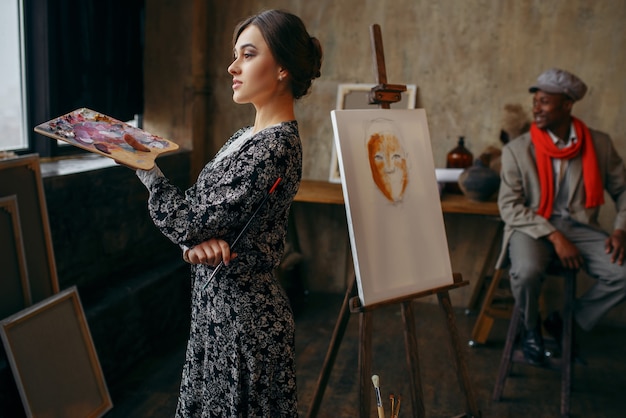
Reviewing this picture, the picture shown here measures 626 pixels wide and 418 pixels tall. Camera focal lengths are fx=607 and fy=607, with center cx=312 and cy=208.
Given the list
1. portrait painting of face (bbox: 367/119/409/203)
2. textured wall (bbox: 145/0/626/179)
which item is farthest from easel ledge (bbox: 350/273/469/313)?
textured wall (bbox: 145/0/626/179)

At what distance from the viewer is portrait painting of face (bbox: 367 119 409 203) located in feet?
7.11

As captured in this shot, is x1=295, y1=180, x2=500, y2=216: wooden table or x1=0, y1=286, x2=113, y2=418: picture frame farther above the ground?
x1=295, y1=180, x2=500, y2=216: wooden table

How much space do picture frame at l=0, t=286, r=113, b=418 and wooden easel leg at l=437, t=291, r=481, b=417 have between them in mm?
1446

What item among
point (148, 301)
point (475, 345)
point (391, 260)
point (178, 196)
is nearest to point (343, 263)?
point (475, 345)

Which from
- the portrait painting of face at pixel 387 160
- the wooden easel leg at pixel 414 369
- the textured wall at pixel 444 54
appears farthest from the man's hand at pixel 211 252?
the textured wall at pixel 444 54

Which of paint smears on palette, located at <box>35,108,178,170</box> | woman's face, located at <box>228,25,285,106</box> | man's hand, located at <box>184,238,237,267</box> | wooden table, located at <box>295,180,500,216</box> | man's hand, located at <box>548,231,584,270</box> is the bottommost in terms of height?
man's hand, located at <box>548,231,584,270</box>

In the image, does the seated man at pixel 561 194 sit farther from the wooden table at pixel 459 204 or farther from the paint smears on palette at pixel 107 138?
the paint smears on palette at pixel 107 138

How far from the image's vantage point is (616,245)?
10.2 feet

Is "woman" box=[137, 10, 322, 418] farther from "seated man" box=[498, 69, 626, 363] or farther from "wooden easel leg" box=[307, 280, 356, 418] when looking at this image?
"seated man" box=[498, 69, 626, 363]

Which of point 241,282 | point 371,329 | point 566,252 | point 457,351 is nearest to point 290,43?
point 241,282

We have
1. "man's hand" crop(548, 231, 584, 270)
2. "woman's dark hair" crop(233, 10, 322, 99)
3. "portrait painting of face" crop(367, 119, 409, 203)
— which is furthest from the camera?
"man's hand" crop(548, 231, 584, 270)

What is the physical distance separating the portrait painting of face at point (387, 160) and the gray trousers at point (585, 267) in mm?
1180

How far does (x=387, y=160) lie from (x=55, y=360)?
146 cm

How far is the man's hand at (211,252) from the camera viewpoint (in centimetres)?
153
